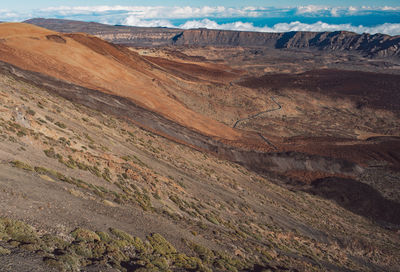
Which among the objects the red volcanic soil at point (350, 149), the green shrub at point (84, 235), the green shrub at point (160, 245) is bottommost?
the red volcanic soil at point (350, 149)

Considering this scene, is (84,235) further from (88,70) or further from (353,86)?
(353,86)

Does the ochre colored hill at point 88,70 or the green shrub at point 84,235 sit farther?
the ochre colored hill at point 88,70

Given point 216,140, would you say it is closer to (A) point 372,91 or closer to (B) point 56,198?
(B) point 56,198

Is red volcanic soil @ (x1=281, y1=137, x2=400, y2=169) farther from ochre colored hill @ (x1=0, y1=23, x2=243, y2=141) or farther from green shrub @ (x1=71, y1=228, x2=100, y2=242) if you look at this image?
green shrub @ (x1=71, y1=228, x2=100, y2=242)

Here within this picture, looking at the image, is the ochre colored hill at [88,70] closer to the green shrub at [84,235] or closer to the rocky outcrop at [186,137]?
the rocky outcrop at [186,137]

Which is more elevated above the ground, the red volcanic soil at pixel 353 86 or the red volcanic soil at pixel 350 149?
the red volcanic soil at pixel 353 86

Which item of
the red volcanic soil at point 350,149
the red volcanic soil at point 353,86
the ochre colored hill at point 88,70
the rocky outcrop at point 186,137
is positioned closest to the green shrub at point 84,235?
the rocky outcrop at point 186,137

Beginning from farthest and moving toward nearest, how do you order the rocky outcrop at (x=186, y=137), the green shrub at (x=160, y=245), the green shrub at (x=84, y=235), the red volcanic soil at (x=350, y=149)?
1. the red volcanic soil at (x=350, y=149)
2. the rocky outcrop at (x=186, y=137)
3. the green shrub at (x=160, y=245)
4. the green shrub at (x=84, y=235)
